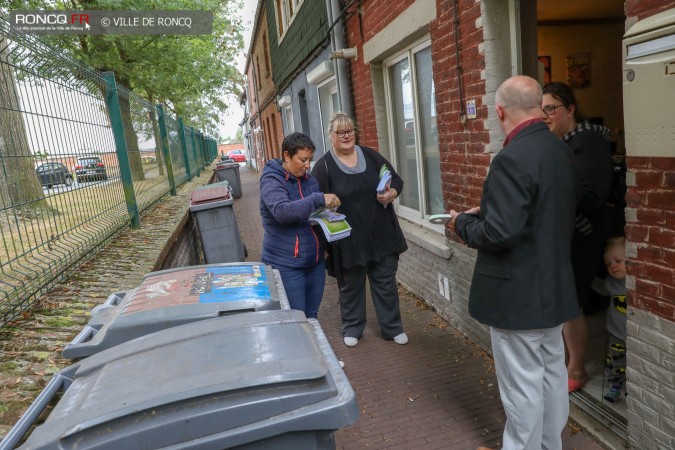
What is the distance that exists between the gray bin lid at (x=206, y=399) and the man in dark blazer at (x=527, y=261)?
1.08m

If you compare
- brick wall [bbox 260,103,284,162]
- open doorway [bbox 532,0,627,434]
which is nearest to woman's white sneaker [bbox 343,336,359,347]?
open doorway [bbox 532,0,627,434]

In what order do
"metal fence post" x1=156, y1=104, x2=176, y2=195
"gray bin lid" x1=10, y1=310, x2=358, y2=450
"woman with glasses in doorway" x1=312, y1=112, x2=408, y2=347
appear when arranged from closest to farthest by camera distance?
"gray bin lid" x1=10, y1=310, x2=358, y2=450, "woman with glasses in doorway" x1=312, y1=112, x2=408, y2=347, "metal fence post" x1=156, y1=104, x2=176, y2=195

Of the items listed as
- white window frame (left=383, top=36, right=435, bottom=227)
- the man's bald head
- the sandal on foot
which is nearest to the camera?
the man's bald head

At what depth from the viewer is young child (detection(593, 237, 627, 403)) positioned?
107 inches

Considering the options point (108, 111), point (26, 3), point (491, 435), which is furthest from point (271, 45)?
point (491, 435)

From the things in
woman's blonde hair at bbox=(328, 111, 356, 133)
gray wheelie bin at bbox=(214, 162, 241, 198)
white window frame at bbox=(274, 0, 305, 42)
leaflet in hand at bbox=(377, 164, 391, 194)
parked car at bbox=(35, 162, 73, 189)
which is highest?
white window frame at bbox=(274, 0, 305, 42)

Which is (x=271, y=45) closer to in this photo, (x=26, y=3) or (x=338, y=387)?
(x=26, y=3)

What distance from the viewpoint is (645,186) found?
2.18 meters

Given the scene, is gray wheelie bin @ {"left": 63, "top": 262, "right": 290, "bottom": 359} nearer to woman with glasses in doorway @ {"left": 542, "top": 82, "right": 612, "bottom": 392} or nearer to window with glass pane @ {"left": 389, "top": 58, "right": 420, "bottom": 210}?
woman with glasses in doorway @ {"left": 542, "top": 82, "right": 612, "bottom": 392}

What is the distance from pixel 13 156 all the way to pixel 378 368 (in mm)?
2992

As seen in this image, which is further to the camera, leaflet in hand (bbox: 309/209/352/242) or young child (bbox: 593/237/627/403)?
leaflet in hand (bbox: 309/209/352/242)

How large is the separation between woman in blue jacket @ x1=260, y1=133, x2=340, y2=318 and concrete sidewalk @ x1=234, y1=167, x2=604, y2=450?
88 centimetres

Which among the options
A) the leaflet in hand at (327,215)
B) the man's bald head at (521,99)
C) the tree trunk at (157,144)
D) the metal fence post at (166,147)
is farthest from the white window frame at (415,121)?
the metal fence post at (166,147)

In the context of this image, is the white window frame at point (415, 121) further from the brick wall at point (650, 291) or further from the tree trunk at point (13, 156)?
the tree trunk at point (13, 156)
